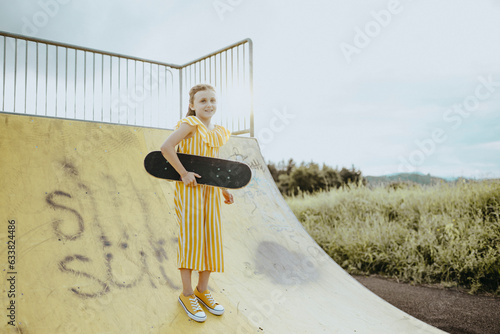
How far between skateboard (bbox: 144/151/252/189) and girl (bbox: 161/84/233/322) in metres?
0.07

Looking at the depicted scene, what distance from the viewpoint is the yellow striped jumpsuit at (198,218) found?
2.77m

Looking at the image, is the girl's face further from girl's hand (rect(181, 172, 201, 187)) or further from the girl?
girl's hand (rect(181, 172, 201, 187))

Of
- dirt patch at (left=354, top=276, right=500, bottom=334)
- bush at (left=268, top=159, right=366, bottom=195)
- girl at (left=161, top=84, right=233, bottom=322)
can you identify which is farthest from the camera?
bush at (left=268, top=159, right=366, bottom=195)

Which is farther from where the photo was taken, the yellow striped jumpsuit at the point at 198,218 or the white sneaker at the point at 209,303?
the white sneaker at the point at 209,303

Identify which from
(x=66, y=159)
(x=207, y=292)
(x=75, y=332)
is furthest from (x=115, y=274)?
(x=66, y=159)

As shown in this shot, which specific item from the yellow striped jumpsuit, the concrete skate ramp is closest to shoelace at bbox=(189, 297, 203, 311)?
the concrete skate ramp

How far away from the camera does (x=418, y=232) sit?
7.52 m

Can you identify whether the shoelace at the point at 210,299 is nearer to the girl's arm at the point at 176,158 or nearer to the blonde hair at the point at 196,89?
the girl's arm at the point at 176,158

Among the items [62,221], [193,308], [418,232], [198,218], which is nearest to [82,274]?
[62,221]

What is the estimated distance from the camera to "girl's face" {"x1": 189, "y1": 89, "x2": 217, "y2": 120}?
9.34 ft

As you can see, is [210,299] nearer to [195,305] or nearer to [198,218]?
[195,305]

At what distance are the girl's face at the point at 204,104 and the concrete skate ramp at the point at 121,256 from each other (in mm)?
1328

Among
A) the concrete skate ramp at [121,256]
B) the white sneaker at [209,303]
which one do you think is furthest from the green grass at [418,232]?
the white sneaker at [209,303]

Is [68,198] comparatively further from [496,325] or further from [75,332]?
[496,325]
